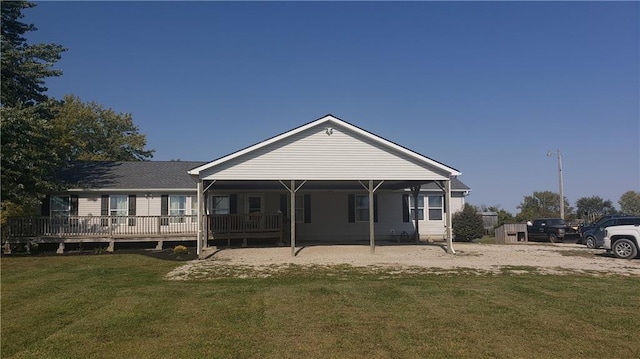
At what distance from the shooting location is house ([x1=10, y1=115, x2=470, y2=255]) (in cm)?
1838

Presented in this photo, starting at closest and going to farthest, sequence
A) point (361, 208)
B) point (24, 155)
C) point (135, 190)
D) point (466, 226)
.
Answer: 1. point (24, 155)
2. point (135, 190)
3. point (361, 208)
4. point (466, 226)

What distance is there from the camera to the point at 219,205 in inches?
983

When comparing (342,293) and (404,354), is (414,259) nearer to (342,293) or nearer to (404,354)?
(342,293)

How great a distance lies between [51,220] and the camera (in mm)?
21359

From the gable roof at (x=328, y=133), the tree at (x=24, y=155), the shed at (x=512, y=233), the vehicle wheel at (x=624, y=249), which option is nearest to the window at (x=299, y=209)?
the gable roof at (x=328, y=133)

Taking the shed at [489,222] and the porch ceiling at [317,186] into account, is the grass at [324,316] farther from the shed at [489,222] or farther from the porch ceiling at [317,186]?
the shed at [489,222]

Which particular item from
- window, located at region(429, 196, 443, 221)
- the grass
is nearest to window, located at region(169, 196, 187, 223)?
the grass

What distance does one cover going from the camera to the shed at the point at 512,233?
2723cm

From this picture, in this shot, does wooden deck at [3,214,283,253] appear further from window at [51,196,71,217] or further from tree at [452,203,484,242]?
tree at [452,203,484,242]

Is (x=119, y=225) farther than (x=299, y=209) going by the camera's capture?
No

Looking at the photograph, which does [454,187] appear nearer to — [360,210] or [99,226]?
[360,210]

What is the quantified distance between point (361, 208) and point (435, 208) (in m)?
5.13

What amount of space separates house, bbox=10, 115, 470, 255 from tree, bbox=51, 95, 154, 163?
45.0 feet

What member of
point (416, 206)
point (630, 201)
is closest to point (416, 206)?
point (416, 206)
